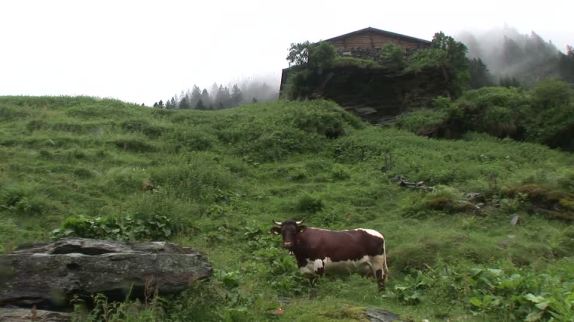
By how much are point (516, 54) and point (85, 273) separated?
89861 mm

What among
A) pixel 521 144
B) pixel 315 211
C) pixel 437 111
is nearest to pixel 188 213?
pixel 315 211

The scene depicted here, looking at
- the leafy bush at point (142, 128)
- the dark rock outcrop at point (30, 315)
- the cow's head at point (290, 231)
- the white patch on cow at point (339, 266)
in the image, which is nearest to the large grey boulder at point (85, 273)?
the dark rock outcrop at point (30, 315)

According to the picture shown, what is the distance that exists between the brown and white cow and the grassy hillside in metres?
0.37

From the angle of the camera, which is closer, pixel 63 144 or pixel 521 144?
pixel 63 144

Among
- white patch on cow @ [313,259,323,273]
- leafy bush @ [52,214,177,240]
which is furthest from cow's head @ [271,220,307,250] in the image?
leafy bush @ [52,214,177,240]

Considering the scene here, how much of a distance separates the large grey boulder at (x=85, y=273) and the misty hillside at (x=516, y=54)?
218 feet

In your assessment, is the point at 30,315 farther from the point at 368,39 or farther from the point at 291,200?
the point at 368,39

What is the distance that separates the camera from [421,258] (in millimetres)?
13703

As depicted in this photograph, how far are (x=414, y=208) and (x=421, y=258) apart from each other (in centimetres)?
497

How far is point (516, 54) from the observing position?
86.9 meters

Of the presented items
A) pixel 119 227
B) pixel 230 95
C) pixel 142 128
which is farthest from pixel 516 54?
pixel 119 227

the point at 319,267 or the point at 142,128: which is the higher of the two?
the point at 142,128

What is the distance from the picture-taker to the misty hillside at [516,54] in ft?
234

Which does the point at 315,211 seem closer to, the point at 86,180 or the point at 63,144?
the point at 86,180
